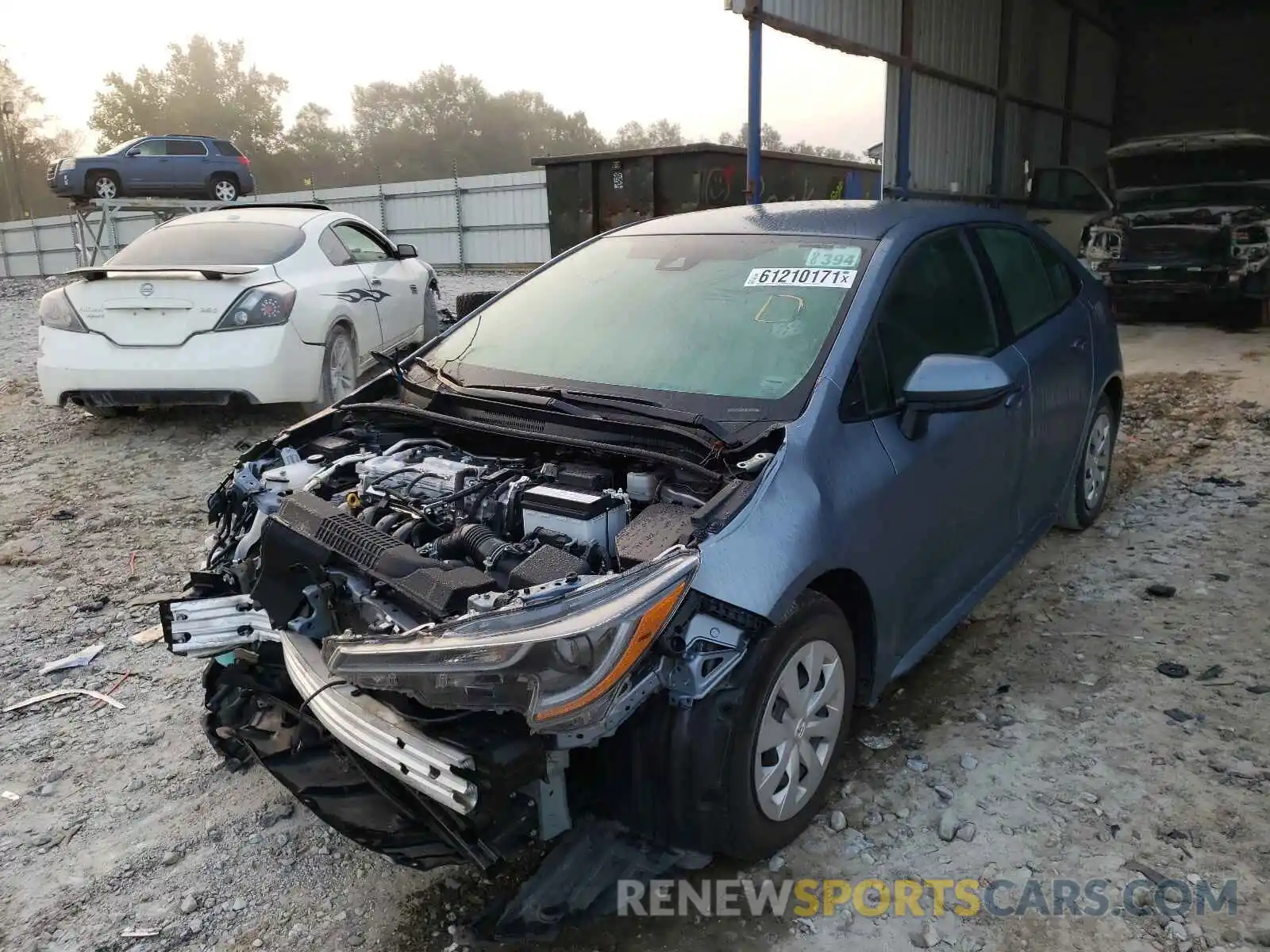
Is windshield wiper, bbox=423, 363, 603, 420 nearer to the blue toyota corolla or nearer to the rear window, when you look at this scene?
the blue toyota corolla

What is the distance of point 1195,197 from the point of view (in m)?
11.1

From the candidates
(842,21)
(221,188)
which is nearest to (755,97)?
(842,21)

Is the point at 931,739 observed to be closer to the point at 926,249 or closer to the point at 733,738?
the point at 733,738

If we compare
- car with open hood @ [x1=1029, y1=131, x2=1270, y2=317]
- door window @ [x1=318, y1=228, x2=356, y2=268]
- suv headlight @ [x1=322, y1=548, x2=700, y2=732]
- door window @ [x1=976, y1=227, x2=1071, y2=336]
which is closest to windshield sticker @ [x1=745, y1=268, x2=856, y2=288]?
door window @ [x1=976, y1=227, x2=1071, y2=336]

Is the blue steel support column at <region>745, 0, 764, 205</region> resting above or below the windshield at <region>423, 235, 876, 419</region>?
above

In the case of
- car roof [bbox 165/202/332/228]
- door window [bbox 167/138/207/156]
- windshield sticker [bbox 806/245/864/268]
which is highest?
door window [bbox 167/138/207/156]

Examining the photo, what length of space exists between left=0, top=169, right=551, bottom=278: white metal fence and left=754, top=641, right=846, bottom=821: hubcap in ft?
74.4

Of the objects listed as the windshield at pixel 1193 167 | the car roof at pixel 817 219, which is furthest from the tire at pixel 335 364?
the windshield at pixel 1193 167

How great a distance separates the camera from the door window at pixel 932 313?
112 inches

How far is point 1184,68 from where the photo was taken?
18.0 m

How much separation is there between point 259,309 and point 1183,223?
31.5 ft

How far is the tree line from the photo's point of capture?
5156cm

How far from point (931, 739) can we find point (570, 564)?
4.94 ft

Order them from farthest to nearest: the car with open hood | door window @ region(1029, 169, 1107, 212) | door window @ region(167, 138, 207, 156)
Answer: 1. door window @ region(167, 138, 207, 156)
2. door window @ region(1029, 169, 1107, 212)
3. the car with open hood
